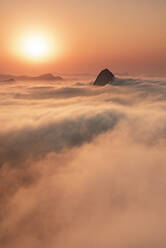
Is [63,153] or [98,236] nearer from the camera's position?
[98,236]

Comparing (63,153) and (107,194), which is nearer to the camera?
(107,194)

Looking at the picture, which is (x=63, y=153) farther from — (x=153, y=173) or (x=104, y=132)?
(x=153, y=173)

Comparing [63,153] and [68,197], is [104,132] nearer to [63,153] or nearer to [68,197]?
[63,153]

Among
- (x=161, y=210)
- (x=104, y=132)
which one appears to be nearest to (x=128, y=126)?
(x=104, y=132)

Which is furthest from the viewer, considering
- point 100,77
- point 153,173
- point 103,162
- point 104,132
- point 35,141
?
point 100,77

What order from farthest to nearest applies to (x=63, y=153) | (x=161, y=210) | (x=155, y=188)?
(x=63, y=153) < (x=155, y=188) < (x=161, y=210)

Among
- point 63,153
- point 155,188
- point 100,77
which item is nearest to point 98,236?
point 155,188

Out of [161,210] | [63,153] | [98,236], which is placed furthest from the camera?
[63,153]

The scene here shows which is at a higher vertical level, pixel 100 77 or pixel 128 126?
pixel 100 77

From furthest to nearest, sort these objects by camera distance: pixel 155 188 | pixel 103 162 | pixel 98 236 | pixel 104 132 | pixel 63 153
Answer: pixel 104 132 < pixel 63 153 < pixel 103 162 < pixel 155 188 < pixel 98 236

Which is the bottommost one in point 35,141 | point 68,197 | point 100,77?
point 68,197
